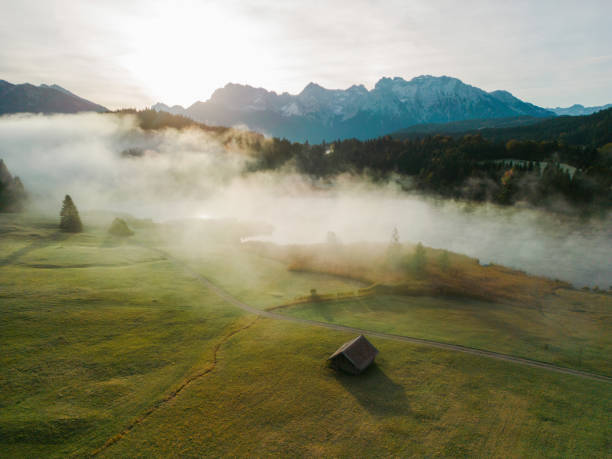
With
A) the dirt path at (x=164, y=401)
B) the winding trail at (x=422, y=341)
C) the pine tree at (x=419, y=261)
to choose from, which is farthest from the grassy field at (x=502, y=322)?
the pine tree at (x=419, y=261)

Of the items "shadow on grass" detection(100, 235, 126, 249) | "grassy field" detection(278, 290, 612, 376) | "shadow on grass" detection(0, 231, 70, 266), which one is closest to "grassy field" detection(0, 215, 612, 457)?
"grassy field" detection(278, 290, 612, 376)

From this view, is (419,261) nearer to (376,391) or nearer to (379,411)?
(376,391)

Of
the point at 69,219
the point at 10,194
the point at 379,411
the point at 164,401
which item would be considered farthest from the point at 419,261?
the point at 10,194

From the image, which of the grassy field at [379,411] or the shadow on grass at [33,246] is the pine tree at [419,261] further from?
the shadow on grass at [33,246]

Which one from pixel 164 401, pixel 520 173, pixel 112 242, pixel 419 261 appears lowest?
pixel 164 401

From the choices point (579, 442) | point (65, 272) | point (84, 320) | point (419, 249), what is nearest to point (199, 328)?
point (84, 320)

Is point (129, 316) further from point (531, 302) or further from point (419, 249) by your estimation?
point (531, 302)
